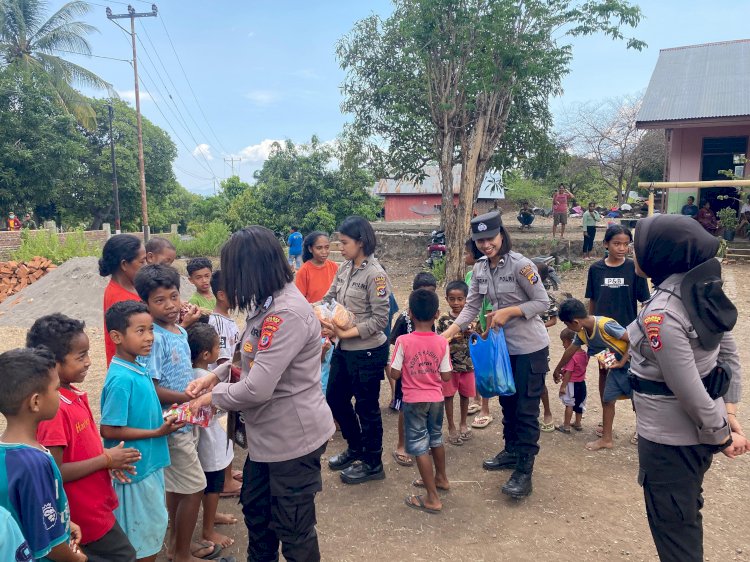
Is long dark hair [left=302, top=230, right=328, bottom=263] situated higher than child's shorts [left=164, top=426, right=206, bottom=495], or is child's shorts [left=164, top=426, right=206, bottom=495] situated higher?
long dark hair [left=302, top=230, right=328, bottom=263]

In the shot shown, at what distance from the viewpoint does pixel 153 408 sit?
8.25 ft

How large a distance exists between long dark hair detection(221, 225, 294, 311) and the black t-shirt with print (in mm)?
3051

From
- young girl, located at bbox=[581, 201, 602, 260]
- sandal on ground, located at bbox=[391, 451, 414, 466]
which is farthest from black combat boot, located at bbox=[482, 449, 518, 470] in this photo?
young girl, located at bbox=[581, 201, 602, 260]

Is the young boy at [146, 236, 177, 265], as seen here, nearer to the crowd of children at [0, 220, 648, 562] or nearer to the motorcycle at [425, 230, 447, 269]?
the crowd of children at [0, 220, 648, 562]

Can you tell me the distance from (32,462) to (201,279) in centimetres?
254

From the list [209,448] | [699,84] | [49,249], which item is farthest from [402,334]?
[699,84]

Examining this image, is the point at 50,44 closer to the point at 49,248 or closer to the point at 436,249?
the point at 49,248

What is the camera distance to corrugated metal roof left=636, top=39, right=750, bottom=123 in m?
14.1

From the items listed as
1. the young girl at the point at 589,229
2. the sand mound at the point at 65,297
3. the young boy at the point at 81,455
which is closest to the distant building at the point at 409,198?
the young girl at the point at 589,229

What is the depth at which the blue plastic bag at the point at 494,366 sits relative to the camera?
356 cm

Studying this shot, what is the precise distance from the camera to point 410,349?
3.56m

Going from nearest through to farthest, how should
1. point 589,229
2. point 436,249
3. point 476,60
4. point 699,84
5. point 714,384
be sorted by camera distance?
point 714,384 < point 476,60 < point 589,229 < point 436,249 < point 699,84

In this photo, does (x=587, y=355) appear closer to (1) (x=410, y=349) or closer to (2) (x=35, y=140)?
(1) (x=410, y=349)

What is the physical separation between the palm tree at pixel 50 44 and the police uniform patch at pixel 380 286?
23586 mm
